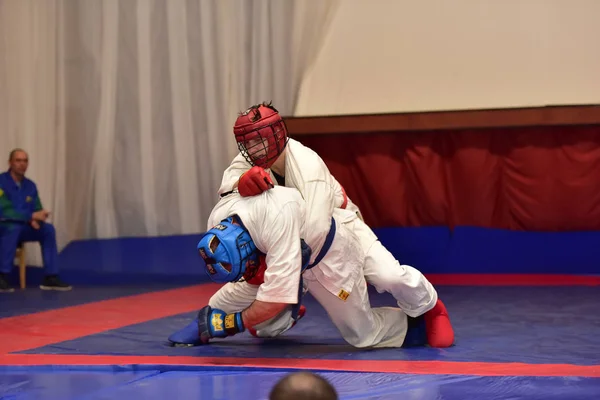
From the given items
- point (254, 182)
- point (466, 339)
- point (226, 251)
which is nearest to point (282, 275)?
point (226, 251)

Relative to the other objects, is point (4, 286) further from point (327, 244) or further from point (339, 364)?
point (339, 364)

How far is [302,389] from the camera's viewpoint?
47.9 inches

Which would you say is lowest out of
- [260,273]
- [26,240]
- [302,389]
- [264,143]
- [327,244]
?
[26,240]

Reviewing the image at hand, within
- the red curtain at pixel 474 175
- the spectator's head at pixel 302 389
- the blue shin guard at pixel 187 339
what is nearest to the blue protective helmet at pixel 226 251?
the blue shin guard at pixel 187 339

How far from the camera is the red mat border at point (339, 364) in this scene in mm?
2773

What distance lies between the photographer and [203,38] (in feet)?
22.4

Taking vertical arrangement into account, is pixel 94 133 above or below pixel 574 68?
below

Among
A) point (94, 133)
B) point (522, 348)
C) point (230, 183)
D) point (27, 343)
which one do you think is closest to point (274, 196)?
point (230, 183)

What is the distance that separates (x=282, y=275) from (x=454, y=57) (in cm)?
461

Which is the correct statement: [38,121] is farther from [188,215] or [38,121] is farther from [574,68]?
[574,68]

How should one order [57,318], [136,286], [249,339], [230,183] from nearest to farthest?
[230,183] < [249,339] < [57,318] < [136,286]

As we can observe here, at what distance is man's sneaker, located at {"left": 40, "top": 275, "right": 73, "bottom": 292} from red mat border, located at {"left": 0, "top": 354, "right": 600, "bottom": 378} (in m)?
3.17

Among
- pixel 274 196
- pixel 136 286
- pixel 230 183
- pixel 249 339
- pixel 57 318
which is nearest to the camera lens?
pixel 274 196

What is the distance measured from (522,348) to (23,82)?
5.06m
